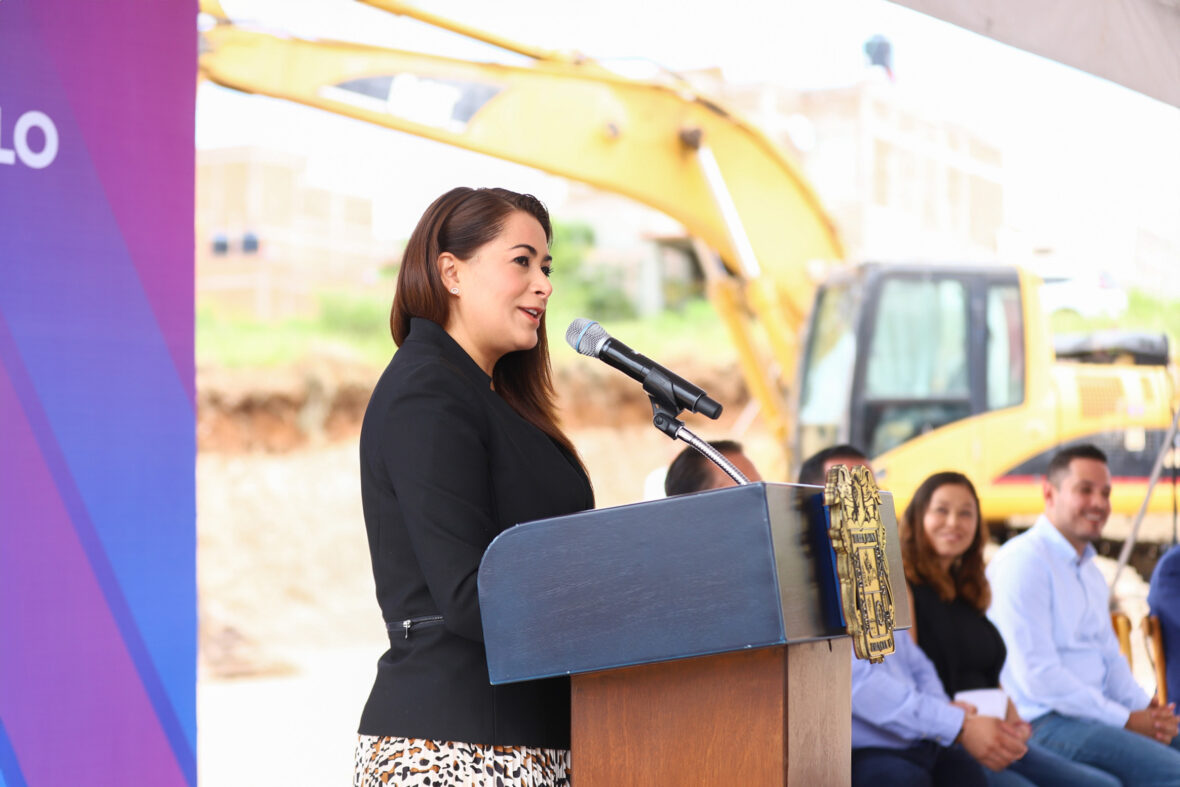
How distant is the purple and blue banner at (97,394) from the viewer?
2277mm

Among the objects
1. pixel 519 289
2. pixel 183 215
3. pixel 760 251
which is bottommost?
pixel 519 289

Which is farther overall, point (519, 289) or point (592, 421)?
point (592, 421)

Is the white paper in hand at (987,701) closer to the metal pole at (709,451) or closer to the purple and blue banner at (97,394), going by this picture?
the purple and blue banner at (97,394)

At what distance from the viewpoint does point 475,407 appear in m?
1.72

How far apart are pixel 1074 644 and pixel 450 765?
9.72 feet

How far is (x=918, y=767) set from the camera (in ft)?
10.8

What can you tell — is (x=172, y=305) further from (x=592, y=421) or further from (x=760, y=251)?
(x=592, y=421)

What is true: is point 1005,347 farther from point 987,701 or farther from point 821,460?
point 821,460

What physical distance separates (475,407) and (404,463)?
0.42 ft

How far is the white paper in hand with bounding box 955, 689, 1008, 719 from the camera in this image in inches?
145

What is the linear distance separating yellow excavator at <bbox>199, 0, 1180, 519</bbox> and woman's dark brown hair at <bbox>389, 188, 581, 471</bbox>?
6.07 meters

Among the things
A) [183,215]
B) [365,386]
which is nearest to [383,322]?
[365,386]

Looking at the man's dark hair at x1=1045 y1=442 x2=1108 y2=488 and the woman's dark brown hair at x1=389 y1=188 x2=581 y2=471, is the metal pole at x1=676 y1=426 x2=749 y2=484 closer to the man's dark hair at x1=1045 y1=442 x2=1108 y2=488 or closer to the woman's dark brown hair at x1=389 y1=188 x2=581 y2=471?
the woman's dark brown hair at x1=389 y1=188 x2=581 y2=471

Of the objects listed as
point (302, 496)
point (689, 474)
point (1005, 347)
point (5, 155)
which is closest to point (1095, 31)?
point (689, 474)
